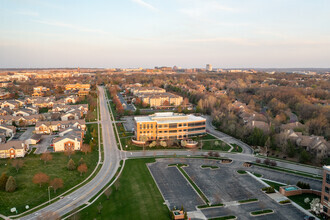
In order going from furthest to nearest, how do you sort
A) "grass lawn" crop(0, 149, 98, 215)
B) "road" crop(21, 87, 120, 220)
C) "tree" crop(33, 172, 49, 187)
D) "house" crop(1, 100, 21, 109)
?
"house" crop(1, 100, 21, 109), "tree" crop(33, 172, 49, 187), "grass lawn" crop(0, 149, 98, 215), "road" crop(21, 87, 120, 220)

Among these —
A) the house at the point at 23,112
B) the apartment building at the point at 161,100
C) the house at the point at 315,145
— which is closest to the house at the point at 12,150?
the house at the point at 23,112

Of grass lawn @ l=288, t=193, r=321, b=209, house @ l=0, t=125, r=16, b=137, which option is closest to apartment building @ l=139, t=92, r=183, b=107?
house @ l=0, t=125, r=16, b=137

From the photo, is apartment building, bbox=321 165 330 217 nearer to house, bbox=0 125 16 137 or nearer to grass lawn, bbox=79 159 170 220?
grass lawn, bbox=79 159 170 220

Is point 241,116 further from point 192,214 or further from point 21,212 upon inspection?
point 21,212

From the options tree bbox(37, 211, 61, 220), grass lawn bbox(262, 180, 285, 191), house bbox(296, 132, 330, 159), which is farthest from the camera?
house bbox(296, 132, 330, 159)

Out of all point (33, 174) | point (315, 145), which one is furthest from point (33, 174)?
point (315, 145)

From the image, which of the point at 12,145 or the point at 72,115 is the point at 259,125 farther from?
the point at 72,115
